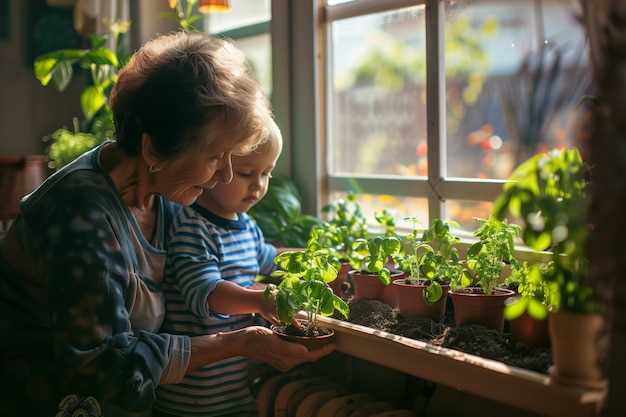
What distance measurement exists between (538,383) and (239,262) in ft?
2.59

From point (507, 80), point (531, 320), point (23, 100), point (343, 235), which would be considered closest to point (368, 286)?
point (343, 235)

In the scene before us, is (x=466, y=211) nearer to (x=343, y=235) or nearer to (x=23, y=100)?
(x=343, y=235)

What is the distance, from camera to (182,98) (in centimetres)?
139

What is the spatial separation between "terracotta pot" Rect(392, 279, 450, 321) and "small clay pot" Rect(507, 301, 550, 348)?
215 mm

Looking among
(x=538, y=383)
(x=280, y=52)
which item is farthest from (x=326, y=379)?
(x=280, y=52)

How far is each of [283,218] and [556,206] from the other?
112 centimetres

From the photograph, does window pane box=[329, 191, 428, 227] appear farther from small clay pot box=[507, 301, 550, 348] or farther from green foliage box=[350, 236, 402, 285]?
small clay pot box=[507, 301, 550, 348]

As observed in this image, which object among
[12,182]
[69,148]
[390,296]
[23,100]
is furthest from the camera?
[23,100]

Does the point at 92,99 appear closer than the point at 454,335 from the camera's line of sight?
No

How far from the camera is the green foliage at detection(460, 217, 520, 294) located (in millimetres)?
1358

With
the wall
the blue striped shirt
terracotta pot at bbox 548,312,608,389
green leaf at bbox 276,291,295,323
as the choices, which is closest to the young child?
the blue striped shirt

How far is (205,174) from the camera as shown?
1428mm

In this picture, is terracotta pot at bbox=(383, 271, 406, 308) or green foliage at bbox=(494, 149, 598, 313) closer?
green foliage at bbox=(494, 149, 598, 313)

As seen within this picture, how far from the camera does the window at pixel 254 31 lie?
2.31m
